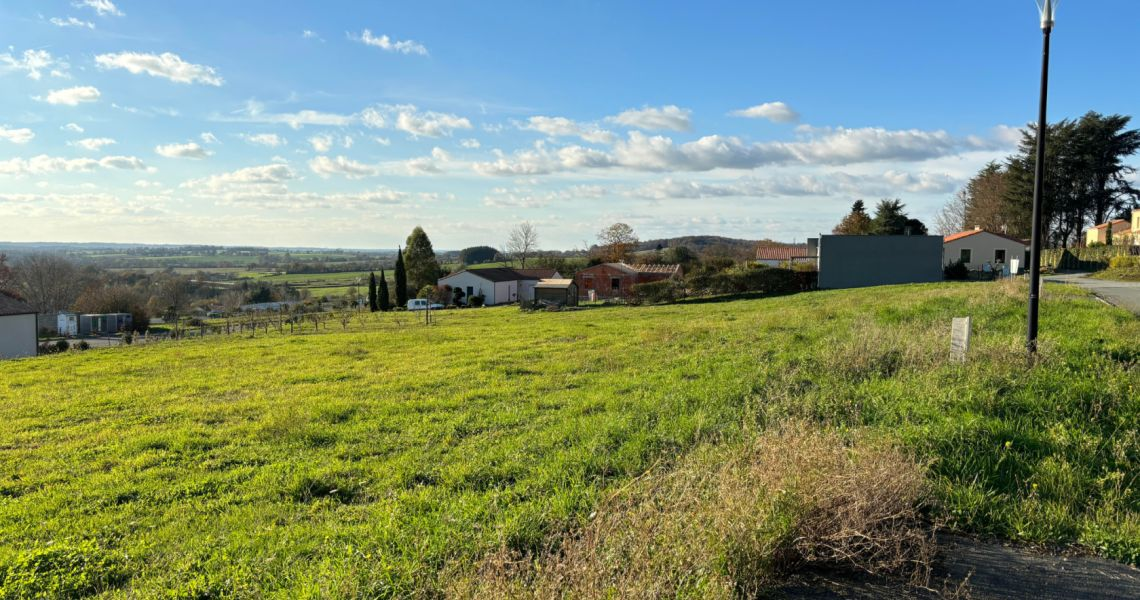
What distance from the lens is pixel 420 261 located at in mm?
61094

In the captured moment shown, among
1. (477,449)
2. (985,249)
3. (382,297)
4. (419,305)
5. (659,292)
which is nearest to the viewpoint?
(477,449)

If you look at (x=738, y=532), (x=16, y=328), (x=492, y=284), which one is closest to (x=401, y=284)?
(x=492, y=284)

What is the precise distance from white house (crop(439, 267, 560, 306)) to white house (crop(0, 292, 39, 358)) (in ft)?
89.9

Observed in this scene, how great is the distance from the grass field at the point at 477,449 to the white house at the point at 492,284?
40.5 meters

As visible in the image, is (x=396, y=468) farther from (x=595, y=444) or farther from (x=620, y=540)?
(x=620, y=540)

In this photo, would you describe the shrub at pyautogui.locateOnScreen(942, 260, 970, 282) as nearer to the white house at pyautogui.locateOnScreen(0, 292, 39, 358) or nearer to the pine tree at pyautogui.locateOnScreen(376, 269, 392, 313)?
the pine tree at pyautogui.locateOnScreen(376, 269, 392, 313)

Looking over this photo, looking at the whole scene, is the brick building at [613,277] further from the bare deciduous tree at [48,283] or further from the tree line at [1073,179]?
the bare deciduous tree at [48,283]

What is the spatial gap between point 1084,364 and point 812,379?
10.6 feet

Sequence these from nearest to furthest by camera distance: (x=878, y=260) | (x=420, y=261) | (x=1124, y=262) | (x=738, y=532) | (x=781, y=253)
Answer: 1. (x=738, y=532)
2. (x=1124, y=262)
3. (x=878, y=260)
4. (x=420, y=261)
5. (x=781, y=253)

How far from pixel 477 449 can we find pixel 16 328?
33.7 meters

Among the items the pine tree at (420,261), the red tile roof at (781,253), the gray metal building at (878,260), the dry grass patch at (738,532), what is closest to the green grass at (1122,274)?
the gray metal building at (878,260)

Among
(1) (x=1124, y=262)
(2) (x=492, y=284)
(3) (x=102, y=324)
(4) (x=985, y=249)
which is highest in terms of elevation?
(4) (x=985, y=249)

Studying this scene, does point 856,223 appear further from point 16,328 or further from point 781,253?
point 16,328

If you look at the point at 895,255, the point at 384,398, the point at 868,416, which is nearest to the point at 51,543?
the point at 384,398
